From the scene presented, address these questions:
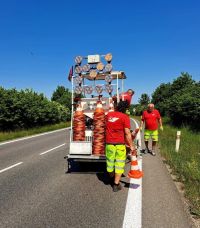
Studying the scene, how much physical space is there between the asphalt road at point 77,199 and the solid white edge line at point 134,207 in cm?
7

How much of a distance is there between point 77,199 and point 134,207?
116cm

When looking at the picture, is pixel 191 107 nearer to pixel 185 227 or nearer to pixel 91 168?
pixel 91 168

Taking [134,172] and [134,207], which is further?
[134,172]

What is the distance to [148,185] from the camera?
588 centimetres

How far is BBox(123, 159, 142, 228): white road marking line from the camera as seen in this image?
3.91m

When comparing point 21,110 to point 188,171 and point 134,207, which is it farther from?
point 134,207

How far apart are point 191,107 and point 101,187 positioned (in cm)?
1568

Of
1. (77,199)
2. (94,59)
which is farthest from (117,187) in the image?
(94,59)

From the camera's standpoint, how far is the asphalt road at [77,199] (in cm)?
402

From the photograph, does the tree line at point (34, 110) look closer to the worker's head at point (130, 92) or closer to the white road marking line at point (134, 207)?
the worker's head at point (130, 92)

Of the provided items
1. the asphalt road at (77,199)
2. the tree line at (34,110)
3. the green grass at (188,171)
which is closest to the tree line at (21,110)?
the tree line at (34,110)

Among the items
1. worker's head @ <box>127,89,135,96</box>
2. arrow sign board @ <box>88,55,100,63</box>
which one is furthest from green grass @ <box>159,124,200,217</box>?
arrow sign board @ <box>88,55,100,63</box>

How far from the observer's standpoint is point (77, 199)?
197 inches

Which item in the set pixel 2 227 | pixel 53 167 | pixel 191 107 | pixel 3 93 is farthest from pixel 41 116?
pixel 2 227
